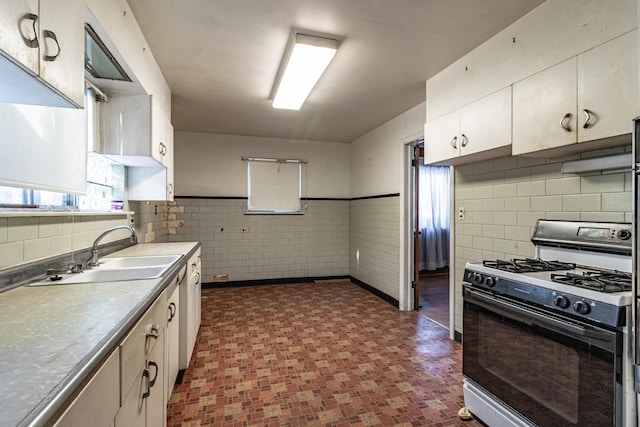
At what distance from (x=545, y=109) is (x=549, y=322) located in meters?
1.24

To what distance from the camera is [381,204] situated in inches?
183

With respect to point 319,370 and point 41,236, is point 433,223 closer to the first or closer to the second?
point 319,370

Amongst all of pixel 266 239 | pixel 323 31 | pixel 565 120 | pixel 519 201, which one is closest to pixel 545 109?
pixel 565 120

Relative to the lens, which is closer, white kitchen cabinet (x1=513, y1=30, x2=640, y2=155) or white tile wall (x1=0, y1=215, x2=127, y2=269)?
white tile wall (x1=0, y1=215, x2=127, y2=269)

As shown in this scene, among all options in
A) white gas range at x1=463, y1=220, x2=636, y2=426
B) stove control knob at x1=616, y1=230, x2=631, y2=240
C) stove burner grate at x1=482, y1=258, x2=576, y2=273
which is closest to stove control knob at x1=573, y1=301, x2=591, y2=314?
white gas range at x1=463, y1=220, x2=636, y2=426

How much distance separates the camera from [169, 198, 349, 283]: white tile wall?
5.16m

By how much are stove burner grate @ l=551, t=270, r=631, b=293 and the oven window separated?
25 cm

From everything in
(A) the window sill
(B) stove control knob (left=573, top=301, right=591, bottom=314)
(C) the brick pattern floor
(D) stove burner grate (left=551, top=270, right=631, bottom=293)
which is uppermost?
(A) the window sill

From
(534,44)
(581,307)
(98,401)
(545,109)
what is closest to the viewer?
(98,401)

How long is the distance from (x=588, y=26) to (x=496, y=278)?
146 centimetres

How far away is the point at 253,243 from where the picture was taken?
5391 mm

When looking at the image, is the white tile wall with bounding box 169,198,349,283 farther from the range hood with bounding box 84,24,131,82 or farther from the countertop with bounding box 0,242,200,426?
the countertop with bounding box 0,242,200,426

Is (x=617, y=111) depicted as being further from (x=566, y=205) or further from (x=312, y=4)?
(x=312, y=4)

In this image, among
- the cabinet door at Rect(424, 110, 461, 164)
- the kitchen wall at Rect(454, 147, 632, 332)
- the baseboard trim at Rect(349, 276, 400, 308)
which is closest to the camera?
the kitchen wall at Rect(454, 147, 632, 332)
